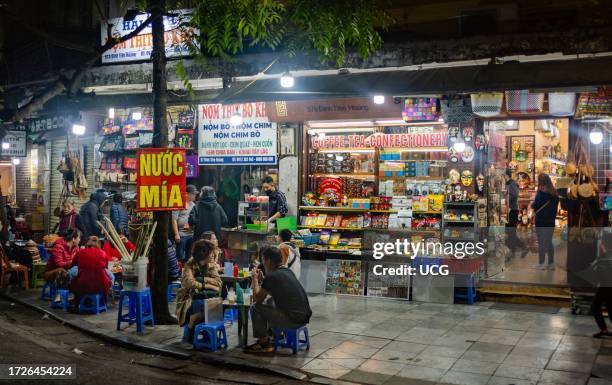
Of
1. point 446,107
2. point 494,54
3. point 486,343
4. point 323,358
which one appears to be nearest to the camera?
point 323,358

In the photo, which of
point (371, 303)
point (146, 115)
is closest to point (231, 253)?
point (371, 303)

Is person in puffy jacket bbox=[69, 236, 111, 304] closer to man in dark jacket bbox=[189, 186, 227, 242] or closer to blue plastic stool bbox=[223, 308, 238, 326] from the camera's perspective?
blue plastic stool bbox=[223, 308, 238, 326]

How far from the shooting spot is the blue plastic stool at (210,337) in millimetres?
8406

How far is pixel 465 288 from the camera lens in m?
11.7

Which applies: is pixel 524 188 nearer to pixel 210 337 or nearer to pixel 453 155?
pixel 453 155

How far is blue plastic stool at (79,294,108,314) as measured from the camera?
36.0 feet

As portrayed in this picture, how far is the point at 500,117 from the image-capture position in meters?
12.5

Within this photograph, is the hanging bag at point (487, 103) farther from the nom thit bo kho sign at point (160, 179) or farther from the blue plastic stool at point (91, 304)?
the blue plastic stool at point (91, 304)

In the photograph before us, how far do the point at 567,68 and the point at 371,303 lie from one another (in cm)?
562

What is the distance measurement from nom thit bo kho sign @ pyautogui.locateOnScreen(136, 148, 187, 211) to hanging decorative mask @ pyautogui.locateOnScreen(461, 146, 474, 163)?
19.6 ft

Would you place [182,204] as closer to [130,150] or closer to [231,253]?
[231,253]

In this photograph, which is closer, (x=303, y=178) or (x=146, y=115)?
(x=303, y=178)

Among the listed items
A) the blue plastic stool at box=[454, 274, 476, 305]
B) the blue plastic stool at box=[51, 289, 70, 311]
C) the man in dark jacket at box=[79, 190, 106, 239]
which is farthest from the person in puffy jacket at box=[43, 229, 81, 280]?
the blue plastic stool at box=[454, 274, 476, 305]

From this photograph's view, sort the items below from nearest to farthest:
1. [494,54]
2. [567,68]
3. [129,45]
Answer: [567,68] < [494,54] < [129,45]
